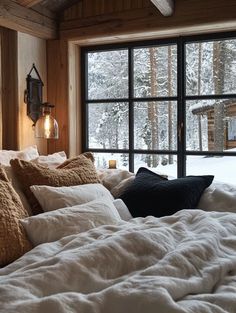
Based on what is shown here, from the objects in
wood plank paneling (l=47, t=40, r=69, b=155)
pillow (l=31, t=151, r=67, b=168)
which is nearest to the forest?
wood plank paneling (l=47, t=40, r=69, b=155)

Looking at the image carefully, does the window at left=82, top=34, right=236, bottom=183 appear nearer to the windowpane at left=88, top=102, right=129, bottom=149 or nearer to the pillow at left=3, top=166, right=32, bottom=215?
the windowpane at left=88, top=102, right=129, bottom=149

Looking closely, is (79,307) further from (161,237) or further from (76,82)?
(76,82)

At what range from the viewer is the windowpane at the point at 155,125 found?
Result: 3627 mm

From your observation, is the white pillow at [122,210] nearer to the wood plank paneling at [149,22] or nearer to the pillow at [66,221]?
the pillow at [66,221]

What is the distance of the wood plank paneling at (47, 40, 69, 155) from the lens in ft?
12.3

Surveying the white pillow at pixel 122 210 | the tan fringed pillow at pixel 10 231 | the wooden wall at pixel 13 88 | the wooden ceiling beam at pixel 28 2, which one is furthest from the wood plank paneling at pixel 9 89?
the tan fringed pillow at pixel 10 231

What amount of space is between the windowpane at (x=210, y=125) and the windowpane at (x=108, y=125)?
687mm

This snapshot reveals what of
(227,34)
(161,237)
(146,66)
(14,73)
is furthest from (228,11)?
(161,237)

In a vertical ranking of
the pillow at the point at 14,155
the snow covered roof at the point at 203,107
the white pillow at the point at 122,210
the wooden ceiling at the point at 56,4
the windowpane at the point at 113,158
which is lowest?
the white pillow at the point at 122,210

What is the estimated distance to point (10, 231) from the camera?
1.49 meters

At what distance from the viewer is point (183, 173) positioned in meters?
3.59

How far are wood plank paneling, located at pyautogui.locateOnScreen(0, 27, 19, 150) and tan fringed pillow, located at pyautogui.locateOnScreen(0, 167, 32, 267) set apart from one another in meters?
1.83

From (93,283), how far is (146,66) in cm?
297

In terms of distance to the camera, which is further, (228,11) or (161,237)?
(228,11)
